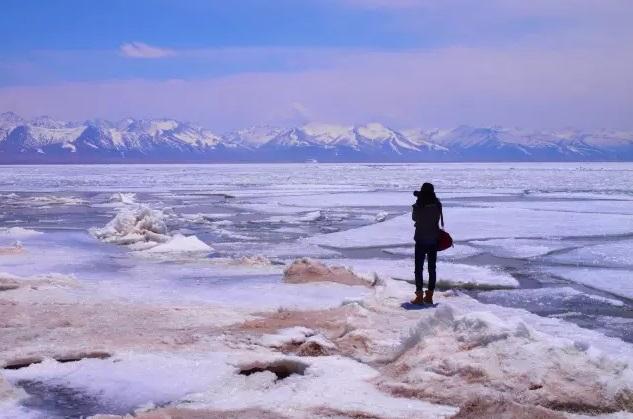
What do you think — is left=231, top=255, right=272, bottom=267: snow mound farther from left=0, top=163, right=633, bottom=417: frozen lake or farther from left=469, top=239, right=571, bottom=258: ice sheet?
left=469, top=239, right=571, bottom=258: ice sheet

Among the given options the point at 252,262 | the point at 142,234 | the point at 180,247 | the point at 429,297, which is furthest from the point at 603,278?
the point at 142,234

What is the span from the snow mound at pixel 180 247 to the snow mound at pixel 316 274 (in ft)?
14.0

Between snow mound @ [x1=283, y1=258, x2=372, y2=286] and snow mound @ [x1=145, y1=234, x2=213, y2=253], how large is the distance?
4.28m

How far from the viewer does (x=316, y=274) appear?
34.2 ft

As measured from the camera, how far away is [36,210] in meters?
27.5

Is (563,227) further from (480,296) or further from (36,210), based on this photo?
(36,210)

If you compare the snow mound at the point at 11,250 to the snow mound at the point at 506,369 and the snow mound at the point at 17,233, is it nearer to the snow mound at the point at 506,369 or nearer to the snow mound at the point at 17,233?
the snow mound at the point at 17,233

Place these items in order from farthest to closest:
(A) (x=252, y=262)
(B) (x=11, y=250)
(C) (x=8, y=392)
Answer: (B) (x=11, y=250) → (A) (x=252, y=262) → (C) (x=8, y=392)

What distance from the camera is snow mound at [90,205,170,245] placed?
16062 millimetres

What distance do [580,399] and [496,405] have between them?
71cm

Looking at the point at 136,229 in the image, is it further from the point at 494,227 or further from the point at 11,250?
the point at 494,227

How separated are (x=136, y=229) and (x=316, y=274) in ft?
23.9

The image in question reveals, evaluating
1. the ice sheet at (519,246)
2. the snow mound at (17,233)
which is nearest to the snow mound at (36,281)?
the snow mound at (17,233)

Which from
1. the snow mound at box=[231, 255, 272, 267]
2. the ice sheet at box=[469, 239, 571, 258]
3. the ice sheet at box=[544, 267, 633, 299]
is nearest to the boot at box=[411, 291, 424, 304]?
the ice sheet at box=[544, 267, 633, 299]
